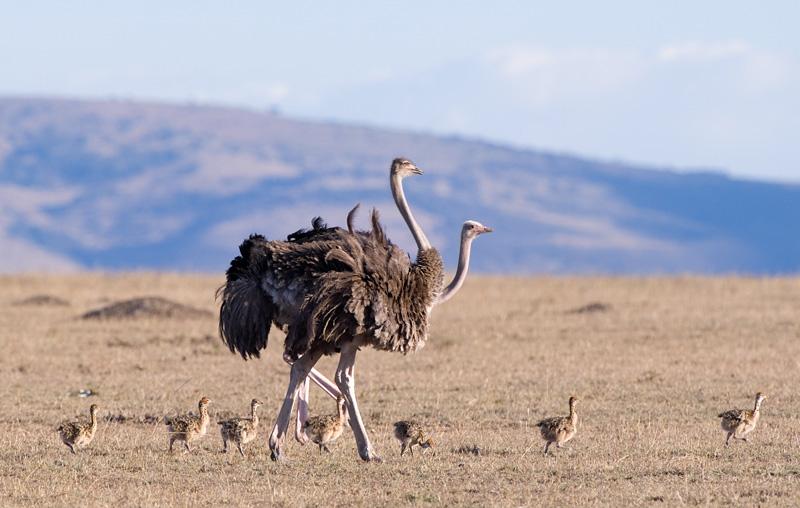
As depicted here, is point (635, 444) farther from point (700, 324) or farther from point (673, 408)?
point (700, 324)

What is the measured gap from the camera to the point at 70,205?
199 m

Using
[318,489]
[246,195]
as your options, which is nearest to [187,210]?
[246,195]

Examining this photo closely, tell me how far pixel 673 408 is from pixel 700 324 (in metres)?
8.93

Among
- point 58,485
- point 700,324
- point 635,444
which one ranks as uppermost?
point 700,324

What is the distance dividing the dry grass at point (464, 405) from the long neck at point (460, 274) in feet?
3.80

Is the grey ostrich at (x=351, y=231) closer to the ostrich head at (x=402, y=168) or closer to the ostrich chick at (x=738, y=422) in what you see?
the ostrich head at (x=402, y=168)

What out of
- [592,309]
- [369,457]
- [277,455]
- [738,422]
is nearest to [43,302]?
[592,309]

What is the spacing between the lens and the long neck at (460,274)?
11469 millimetres

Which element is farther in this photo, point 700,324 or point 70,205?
point 70,205

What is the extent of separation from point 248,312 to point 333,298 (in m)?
0.79

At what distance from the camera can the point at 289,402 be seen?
442 inches

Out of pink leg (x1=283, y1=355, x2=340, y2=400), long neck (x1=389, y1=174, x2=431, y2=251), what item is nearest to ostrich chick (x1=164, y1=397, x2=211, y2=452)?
pink leg (x1=283, y1=355, x2=340, y2=400)

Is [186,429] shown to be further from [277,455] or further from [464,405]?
[464,405]

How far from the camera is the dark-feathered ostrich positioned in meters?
10.9
